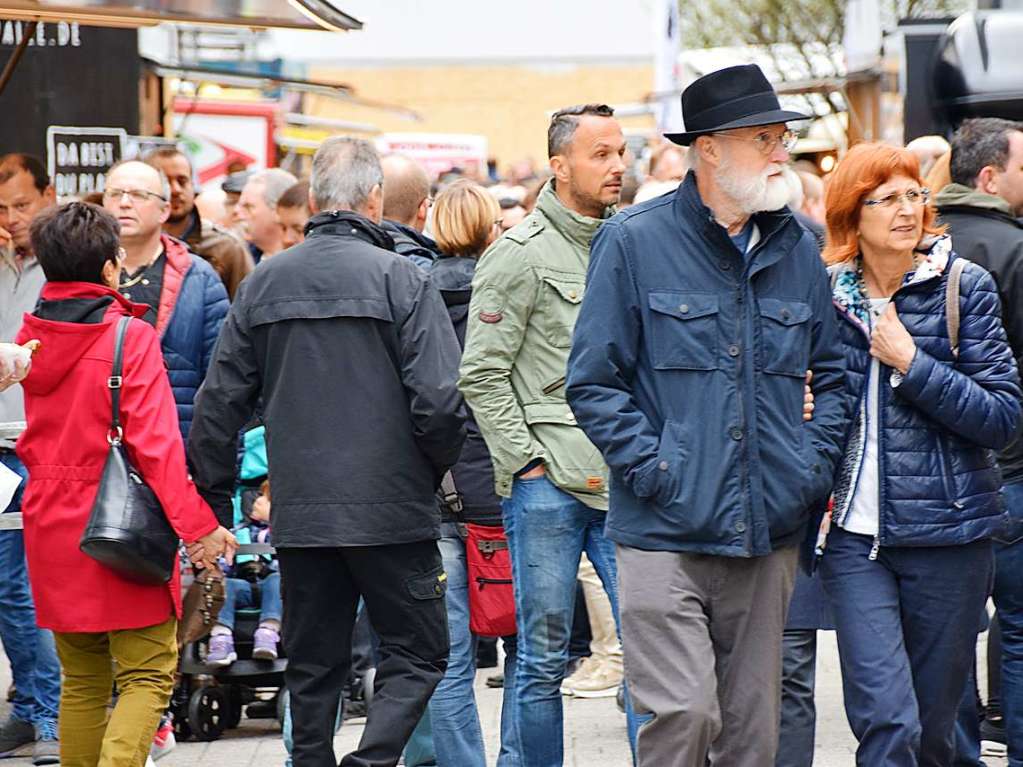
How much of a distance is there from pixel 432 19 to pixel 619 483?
2250 inches

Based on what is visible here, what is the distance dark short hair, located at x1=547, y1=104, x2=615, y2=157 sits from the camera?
5664 millimetres

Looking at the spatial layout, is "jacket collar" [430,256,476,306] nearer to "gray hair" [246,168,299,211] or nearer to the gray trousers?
the gray trousers

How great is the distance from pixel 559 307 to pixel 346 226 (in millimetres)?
715

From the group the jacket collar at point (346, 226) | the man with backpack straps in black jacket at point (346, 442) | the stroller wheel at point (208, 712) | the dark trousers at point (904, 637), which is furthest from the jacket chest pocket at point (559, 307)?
the stroller wheel at point (208, 712)

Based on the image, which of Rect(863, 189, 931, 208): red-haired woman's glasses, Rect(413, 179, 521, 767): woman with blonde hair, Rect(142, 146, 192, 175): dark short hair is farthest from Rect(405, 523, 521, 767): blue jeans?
Rect(142, 146, 192, 175): dark short hair

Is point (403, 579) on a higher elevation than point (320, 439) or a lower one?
lower

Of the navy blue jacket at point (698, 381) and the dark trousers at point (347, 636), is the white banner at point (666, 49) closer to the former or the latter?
the dark trousers at point (347, 636)

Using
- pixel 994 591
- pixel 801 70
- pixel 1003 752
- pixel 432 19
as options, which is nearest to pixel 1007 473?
pixel 994 591

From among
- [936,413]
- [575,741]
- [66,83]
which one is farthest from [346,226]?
[66,83]

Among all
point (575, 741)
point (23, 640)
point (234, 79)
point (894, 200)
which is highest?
point (234, 79)

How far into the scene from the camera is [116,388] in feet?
18.1

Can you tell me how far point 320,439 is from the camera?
5219 mm

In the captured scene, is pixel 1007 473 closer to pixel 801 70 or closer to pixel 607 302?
pixel 607 302

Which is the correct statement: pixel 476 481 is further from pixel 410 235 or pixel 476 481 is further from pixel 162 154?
pixel 162 154
